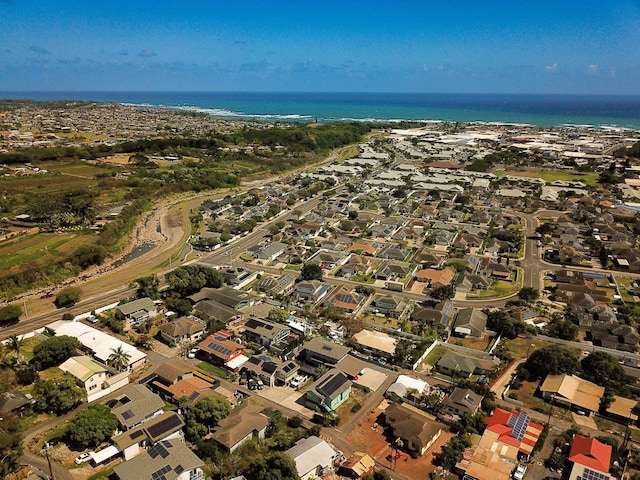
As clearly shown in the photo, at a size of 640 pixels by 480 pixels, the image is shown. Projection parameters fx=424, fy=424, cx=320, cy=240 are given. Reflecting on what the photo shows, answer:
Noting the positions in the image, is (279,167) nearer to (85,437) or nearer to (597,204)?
(597,204)

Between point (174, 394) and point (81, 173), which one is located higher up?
point (81, 173)

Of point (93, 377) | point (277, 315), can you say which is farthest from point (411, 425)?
point (93, 377)

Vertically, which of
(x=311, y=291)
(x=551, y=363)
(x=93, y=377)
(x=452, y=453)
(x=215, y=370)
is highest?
(x=551, y=363)

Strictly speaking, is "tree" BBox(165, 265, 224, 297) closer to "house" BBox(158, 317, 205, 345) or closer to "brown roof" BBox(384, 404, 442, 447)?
"house" BBox(158, 317, 205, 345)

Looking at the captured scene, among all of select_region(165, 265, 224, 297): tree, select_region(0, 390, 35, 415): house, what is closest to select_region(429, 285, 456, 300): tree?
select_region(165, 265, 224, 297): tree

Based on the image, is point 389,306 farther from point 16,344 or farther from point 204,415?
point 16,344

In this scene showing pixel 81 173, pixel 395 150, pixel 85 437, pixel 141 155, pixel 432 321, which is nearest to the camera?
pixel 85 437

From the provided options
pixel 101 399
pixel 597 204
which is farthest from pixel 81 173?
pixel 597 204
